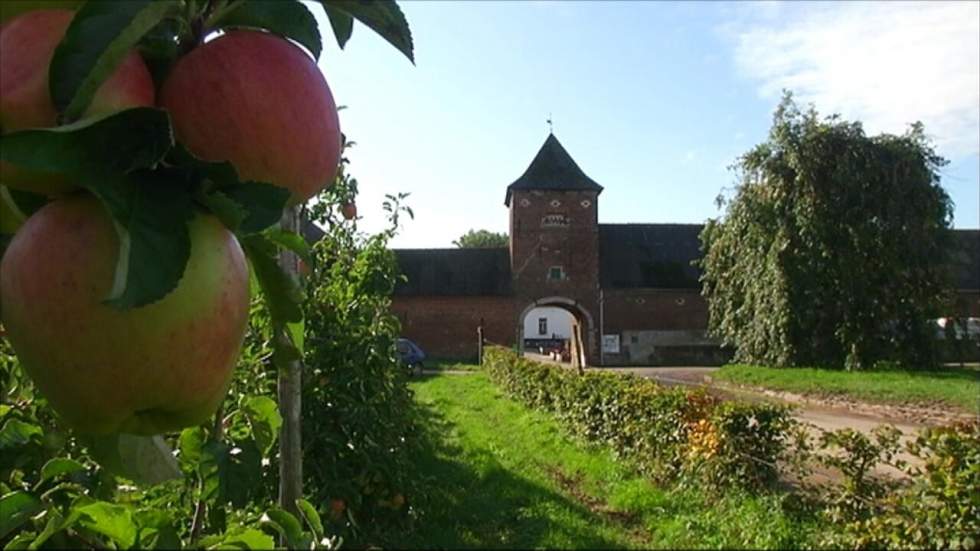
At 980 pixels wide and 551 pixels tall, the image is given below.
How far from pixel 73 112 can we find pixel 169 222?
0.26ft

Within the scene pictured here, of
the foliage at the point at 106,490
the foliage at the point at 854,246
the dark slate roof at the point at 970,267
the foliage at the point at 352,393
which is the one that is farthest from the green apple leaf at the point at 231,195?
the dark slate roof at the point at 970,267

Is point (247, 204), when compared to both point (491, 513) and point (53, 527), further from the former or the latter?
point (491, 513)

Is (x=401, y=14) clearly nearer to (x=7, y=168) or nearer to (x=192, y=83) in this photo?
(x=192, y=83)

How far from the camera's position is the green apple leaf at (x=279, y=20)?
0.57 metres

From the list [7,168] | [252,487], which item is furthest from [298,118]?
[252,487]

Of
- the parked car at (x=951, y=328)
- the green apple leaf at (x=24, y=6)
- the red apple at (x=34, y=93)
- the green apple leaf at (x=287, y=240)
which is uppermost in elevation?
the parked car at (x=951, y=328)

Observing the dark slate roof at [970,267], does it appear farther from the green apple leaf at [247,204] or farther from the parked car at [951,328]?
the green apple leaf at [247,204]

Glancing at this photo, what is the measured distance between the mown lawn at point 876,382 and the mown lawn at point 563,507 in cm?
753

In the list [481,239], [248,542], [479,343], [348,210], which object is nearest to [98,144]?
[248,542]

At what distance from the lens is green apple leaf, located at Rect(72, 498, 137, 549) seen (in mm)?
909

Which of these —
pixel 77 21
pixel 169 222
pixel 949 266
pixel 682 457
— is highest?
pixel 949 266

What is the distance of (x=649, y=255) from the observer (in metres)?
31.6

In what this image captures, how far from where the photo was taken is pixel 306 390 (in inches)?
177

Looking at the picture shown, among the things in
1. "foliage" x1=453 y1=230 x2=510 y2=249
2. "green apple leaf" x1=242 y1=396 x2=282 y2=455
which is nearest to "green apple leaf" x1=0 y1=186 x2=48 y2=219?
"green apple leaf" x1=242 y1=396 x2=282 y2=455
